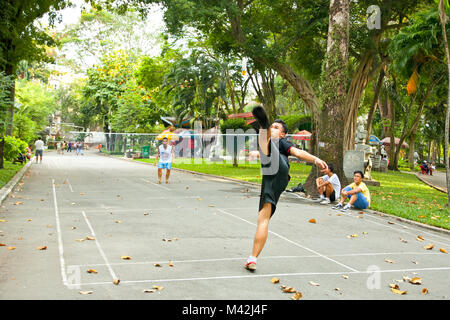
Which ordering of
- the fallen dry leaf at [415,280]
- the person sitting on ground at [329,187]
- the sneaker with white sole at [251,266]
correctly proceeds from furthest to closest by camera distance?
the person sitting on ground at [329,187]
the sneaker with white sole at [251,266]
the fallen dry leaf at [415,280]

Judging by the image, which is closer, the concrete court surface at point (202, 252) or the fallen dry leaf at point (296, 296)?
the fallen dry leaf at point (296, 296)

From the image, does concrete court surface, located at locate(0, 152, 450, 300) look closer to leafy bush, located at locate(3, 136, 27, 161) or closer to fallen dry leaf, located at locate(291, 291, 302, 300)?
fallen dry leaf, located at locate(291, 291, 302, 300)

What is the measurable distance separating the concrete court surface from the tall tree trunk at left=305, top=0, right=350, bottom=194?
11.3 ft

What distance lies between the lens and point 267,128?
6.08m

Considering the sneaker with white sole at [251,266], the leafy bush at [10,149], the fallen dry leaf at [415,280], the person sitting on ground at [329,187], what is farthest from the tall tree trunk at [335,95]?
the leafy bush at [10,149]

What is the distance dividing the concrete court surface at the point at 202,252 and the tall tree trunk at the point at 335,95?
136 inches

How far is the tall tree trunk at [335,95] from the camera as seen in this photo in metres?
16.0

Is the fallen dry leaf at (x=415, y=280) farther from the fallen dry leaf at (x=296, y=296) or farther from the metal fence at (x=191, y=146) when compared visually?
the metal fence at (x=191, y=146)

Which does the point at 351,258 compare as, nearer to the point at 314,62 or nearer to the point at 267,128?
the point at 267,128

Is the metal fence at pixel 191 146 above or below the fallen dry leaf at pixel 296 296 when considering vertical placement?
above

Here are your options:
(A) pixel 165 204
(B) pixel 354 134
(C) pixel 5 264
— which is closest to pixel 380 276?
(C) pixel 5 264

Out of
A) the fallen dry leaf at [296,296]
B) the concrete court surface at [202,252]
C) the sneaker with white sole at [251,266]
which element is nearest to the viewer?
the fallen dry leaf at [296,296]

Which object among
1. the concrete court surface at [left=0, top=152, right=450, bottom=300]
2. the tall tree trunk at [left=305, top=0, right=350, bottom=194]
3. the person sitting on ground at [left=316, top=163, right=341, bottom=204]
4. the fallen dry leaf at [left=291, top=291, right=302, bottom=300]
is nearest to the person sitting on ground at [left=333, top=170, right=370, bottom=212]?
the concrete court surface at [left=0, top=152, right=450, bottom=300]
